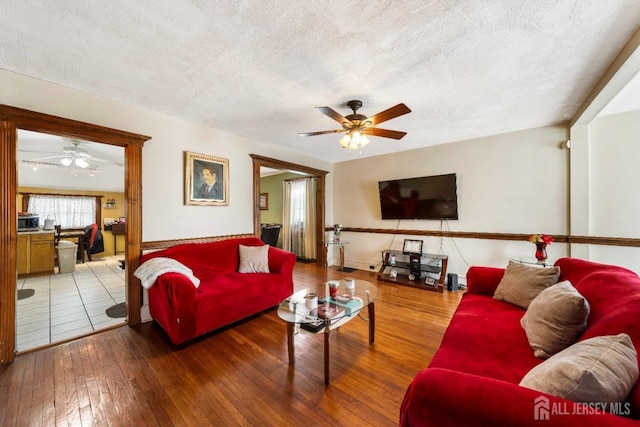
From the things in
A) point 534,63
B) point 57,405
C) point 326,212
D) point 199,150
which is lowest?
point 57,405

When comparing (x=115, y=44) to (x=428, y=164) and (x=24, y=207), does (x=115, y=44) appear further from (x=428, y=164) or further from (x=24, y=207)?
(x=24, y=207)

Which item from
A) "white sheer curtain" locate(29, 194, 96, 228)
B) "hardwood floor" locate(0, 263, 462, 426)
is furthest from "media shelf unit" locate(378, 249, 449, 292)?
"white sheer curtain" locate(29, 194, 96, 228)

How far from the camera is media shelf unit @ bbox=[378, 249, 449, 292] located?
3.96 metres

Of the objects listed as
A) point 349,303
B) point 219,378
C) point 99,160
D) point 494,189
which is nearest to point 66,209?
point 99,160

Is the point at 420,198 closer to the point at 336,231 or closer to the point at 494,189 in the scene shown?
the point at 494,189

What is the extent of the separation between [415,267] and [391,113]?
292 centimetres

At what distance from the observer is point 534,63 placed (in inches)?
76.0

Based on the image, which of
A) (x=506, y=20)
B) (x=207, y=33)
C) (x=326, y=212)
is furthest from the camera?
(x=326, y=212)

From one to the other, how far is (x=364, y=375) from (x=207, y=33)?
106 inches

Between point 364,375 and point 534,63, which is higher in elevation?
point 534,63

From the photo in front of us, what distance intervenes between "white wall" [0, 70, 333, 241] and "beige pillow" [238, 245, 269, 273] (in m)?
0.58

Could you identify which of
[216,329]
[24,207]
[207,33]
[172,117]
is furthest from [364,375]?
[24,207]

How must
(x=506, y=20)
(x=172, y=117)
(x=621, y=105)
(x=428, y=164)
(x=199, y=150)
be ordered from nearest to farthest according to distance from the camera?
1. (x=506, y=20)
2. (x=621, y=105)
3. (x=172, y=117)
4. (x=199, y=150)
5. (x=428, y=164)

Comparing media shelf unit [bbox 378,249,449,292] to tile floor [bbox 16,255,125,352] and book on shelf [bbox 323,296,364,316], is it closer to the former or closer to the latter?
book on shelf [bbox 323,296,364,316]
